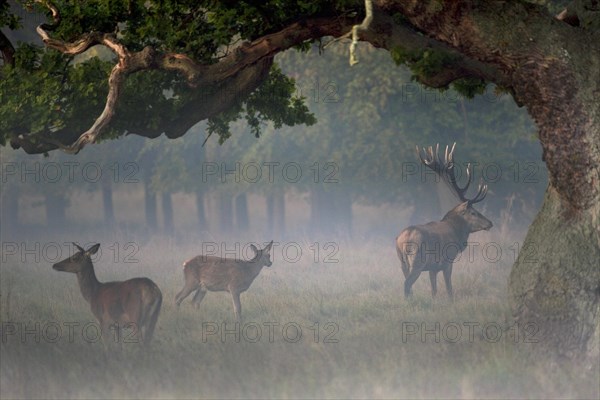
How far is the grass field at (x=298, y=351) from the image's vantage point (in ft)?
44.9

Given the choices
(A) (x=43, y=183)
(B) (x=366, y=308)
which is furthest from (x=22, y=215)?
(B) (x=366, y=308)

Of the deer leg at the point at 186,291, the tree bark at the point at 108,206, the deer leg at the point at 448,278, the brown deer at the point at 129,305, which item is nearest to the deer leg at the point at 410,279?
the deer leg at the point at 448,278

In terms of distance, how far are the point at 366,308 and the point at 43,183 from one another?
19560 millimetres

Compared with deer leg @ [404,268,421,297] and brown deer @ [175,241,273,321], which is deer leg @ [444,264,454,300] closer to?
deer leg @ [404,268,421,297]

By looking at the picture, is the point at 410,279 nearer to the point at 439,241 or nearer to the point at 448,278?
the point at 448,278

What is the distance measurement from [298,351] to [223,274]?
13.2 feet

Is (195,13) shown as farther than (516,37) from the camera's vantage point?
Yes

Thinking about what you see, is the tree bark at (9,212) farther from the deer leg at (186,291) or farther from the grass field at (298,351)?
the deer leg at (186,291)

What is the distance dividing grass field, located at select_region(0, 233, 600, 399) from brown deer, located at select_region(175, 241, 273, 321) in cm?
49

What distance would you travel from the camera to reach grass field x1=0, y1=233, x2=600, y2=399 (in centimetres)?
1369

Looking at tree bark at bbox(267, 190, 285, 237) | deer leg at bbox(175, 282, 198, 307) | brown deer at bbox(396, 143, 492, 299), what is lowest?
deer leg at bbox(175, 282, 198, 307)

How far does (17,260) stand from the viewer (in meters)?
30.7

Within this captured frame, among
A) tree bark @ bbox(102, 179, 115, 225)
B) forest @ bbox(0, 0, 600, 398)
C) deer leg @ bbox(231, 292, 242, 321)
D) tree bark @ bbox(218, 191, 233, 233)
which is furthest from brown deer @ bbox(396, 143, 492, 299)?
tree bark @ bbox(102, 179, 115, 225)

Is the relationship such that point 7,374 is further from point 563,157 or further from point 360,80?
point 360,80
